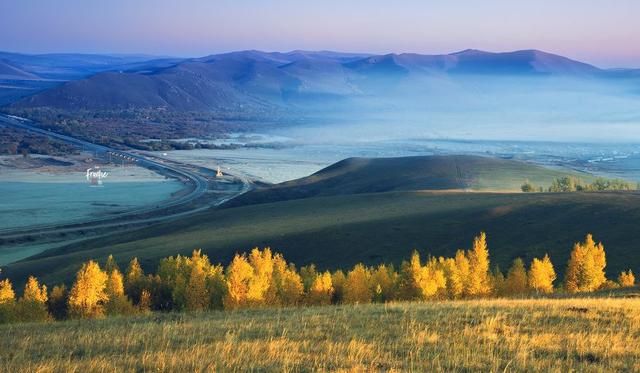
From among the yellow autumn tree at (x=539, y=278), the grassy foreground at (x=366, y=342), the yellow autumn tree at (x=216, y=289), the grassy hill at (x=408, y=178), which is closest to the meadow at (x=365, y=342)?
the grassy foreground at (x=366, y=342)

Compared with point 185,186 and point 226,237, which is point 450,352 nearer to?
point 226,237

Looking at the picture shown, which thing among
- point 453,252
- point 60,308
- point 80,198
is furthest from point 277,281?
point 80,198

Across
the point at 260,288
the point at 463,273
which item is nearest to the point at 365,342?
the point at 260,288

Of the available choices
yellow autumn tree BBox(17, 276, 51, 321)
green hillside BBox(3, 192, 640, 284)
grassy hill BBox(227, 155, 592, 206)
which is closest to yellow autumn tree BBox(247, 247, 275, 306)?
yellow autumn tree BBox(17, 276, 51, 321)

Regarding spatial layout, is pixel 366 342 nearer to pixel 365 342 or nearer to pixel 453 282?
pixel 365 342

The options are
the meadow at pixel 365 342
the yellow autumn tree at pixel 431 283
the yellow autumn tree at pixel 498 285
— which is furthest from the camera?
the yellow autumn tree at pixel 498 285

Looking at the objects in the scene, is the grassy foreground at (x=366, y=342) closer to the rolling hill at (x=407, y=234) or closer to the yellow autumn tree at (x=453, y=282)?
the yellow autumn tree at (x=453, y=282)
